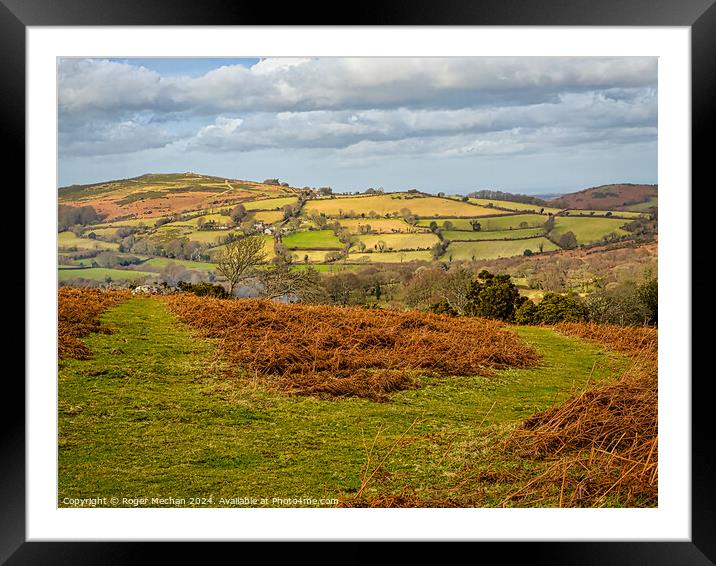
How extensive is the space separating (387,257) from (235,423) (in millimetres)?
2166

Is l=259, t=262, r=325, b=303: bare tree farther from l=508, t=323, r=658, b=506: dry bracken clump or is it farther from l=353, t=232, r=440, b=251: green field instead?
l=508, t=323, r=658, b=506: dry bracken clump

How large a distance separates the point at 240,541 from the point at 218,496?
70cm

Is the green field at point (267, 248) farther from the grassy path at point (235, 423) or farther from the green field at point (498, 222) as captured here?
the green field at point (498, 222)

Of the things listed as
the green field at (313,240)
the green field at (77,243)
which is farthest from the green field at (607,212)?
the green field at (77,243)

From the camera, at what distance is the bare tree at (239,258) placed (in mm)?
5969

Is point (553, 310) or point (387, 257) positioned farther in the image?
point (553, 310)

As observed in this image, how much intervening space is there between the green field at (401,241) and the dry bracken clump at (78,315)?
2254 mm

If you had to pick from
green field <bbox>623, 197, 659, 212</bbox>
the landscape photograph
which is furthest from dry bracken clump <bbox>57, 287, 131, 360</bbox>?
green field <bbox>623, 197, 659, 212</bbox>

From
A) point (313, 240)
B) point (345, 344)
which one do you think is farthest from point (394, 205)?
point (345, 344)

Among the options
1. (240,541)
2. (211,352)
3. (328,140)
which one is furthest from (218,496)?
(328,140)

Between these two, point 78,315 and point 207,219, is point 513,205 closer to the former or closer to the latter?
point 207,219

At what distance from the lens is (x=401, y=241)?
19.7 feet
